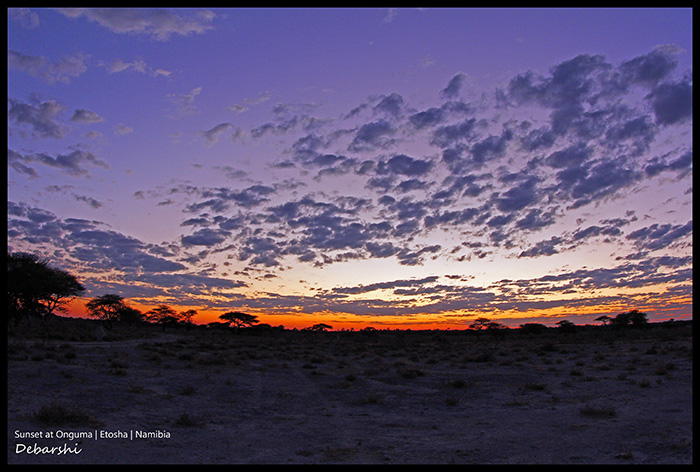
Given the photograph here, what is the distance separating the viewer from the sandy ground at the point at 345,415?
8891 millimetres

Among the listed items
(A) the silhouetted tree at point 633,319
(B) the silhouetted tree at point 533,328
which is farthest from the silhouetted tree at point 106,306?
(A) the silhouetted tree at point 633,319

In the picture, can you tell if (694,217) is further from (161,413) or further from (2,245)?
(2,245)

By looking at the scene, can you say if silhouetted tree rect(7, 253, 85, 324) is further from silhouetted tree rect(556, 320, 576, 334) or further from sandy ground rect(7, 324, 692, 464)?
silhouetted tree rect(556, 320, 576, 334)

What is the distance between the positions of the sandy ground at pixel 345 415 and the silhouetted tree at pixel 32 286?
19502 millimetres

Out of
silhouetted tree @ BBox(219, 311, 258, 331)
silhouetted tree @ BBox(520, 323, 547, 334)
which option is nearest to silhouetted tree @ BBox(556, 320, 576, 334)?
silhouetted tree @ BBox(520, 323, 547, 334)

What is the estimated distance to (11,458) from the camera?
800 cm

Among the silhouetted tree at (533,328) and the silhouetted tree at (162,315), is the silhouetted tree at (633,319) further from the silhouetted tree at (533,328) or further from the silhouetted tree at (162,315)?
the silhouetted tree at (162,315)

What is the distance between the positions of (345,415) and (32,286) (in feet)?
124

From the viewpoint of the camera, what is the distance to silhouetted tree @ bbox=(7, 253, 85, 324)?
127 ft

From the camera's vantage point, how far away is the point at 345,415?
1350cm

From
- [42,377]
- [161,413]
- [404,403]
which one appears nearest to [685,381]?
[404,403]

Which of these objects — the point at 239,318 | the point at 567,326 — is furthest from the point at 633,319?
the point at 239,318

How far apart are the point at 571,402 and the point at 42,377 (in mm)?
19104

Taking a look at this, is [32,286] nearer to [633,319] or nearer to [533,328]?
[533,328]
